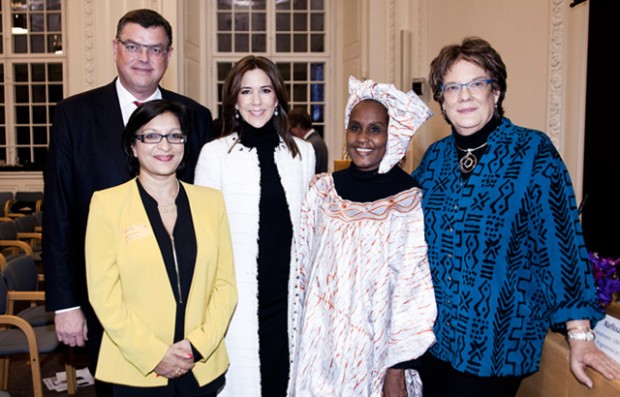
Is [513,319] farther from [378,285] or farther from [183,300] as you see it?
[183,300]

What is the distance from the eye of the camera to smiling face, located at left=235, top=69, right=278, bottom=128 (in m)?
2.22

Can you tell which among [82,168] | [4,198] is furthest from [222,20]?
[82,168]

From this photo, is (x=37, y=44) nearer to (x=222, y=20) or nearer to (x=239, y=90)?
(x=222, y=20)

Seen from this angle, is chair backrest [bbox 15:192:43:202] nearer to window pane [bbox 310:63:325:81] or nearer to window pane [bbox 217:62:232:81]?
window pane [bbox 217:62:232:81]

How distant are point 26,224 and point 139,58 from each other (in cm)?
472

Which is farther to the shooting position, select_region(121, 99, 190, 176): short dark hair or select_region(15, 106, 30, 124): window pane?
select_region(15, 106, 30, 124): window pane

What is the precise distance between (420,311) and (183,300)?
2.52ft

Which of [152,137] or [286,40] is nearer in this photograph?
[152,137]

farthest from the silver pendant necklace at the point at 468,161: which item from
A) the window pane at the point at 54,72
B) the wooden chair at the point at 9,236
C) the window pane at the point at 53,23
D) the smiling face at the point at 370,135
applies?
the window pane at the point at 53,23

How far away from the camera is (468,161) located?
1.76m

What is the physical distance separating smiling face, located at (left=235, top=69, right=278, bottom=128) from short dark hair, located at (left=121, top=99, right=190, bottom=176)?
0.34 m

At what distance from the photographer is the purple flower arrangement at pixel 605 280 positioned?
5.98 ft

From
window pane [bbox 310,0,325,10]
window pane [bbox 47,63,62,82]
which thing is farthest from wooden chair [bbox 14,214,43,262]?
window pane [bbox 310,0,325,10]

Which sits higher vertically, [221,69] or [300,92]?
[221,69]
